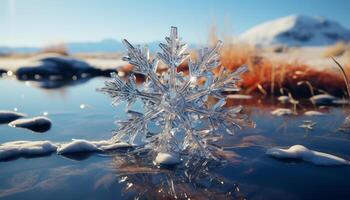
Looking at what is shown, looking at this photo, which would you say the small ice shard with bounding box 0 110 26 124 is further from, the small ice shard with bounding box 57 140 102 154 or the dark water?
the small ice shard with bounding box 57 140 102 154

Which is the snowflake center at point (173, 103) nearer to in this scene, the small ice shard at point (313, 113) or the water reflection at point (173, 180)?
the water reflection at point (173, 180)

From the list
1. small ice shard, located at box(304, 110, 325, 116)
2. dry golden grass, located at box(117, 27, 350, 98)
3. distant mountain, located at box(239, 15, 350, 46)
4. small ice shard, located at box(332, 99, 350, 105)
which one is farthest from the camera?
distant mountain, located at box(239, 15, 350, 46)

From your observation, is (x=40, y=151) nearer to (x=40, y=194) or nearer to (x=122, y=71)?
(x=40, y=194)

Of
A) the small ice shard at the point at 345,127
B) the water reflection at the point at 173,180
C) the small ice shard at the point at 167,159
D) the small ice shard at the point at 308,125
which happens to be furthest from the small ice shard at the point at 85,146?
the small ice shard at the point at 345,127

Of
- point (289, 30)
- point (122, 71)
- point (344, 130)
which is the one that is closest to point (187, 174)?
point (344, 130)

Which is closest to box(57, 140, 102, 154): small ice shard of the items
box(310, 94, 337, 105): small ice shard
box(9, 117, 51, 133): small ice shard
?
box(9, 117, 51, 133): small ice shard

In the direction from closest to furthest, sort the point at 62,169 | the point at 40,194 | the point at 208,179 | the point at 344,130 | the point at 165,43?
the point at 40,194, the point at 208,179, the point at 62,169, the point at 165,43, the point at 344,130
